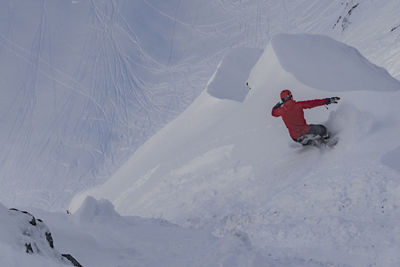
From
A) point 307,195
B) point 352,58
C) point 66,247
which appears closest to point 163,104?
point 352,58

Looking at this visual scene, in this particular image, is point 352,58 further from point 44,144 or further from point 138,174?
point 44,144

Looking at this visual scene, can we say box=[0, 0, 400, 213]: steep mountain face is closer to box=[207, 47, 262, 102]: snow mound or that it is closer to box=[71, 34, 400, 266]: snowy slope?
box=[207, 47, 262, 102]: snow mound

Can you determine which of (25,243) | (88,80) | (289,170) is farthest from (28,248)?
(88,80)

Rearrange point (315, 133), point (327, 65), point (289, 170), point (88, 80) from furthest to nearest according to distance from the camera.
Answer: point (88, 80)
point (327, 65)
point (289, 170)
point (315, 133)

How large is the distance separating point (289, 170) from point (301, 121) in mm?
991

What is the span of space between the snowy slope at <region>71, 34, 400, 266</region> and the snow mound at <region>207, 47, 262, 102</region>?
16.5 inches

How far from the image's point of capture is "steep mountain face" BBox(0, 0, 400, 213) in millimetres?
33844

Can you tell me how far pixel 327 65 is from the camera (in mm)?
11867

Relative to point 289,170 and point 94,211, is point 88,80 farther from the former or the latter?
point 94,211

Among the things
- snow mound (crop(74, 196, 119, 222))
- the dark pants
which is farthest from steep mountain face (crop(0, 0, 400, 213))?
snow mound (crop(74, 196, 119, 222))

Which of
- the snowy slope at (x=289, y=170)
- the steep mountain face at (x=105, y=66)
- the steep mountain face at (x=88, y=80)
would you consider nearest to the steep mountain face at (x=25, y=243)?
the snowy slope at (x=289, y=170)

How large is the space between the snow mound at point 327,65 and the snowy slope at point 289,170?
3 cm

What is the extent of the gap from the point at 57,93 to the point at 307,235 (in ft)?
109

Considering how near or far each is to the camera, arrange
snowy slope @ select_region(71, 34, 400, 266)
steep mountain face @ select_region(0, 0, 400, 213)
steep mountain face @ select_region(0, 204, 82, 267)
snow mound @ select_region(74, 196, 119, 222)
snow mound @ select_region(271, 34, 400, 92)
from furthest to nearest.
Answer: steep mountain face @ select_region(0, 0, 400, 213) → snow mound @ select_region(271, 34, 400, 92) → snow mound @ select_region(74, 196, 119, 222) → snowy slope @ select_region(71, 34, 400, 266) → steep mountain face @ select_region(0, 204, 82, 267)
